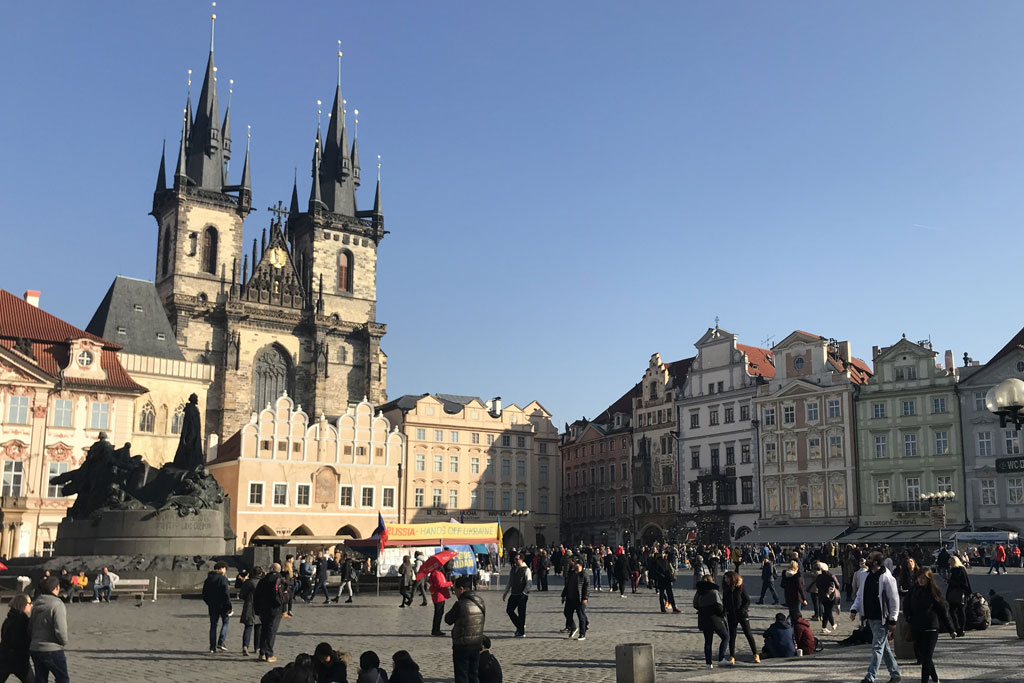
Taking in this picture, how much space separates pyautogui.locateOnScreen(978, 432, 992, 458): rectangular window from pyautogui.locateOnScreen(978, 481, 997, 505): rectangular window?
124 cm

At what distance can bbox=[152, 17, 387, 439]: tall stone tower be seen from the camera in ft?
241

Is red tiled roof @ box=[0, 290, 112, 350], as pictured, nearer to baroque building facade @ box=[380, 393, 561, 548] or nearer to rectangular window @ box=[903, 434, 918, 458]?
baroque building facade @ box=[380, 393, 561, 548]

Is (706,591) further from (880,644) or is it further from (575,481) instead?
(575,481)

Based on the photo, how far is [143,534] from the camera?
84.4ft

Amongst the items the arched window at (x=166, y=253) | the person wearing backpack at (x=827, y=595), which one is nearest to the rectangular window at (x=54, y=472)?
the arched window at (x=166, y=253)

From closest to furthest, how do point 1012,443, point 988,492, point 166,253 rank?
point 1012,443, point 988,492, point 166,253

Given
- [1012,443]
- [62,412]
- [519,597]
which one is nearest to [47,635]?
[519,597]

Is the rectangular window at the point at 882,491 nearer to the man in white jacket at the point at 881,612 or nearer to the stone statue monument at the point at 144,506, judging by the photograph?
the stone statue monument at the point at 144,506

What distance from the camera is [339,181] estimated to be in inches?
3452

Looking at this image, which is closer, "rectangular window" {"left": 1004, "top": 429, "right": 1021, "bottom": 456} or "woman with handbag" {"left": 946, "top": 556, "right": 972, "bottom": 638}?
"woman with handbag" {"left": 946, "top": 556, "right": 972, "bottom": 638}

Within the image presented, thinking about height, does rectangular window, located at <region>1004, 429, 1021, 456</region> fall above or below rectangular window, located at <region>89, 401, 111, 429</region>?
below

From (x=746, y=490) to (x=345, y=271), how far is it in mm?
37224

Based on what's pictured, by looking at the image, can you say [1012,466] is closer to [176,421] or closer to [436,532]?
[436,532]

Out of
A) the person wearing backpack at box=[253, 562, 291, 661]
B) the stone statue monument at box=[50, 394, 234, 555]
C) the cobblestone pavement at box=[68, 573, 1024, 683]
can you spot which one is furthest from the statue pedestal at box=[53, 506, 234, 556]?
the person wearing backpack at box=[253, 562, 291, 661]
